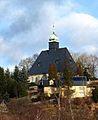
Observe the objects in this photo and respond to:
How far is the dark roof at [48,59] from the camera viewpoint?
77500 millimetres

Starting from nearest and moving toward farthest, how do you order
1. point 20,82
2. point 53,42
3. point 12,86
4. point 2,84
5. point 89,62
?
point 2,84, point 12,86, point 20,82, point 89,62, point 53,42

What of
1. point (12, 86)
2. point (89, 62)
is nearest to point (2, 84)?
point (12, 86)

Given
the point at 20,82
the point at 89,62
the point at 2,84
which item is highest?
the point at 89,62

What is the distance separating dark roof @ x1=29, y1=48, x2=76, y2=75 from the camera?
77.5m

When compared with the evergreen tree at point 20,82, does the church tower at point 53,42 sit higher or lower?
higher

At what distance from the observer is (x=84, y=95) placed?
189ft

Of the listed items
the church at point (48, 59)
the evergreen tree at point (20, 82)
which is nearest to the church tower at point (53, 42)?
the church at point (48, 59)

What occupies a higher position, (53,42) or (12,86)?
(53,42)

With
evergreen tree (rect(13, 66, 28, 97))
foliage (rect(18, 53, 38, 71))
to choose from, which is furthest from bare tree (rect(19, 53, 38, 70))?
evergreen tree (rect(13, 66, 28, 97))

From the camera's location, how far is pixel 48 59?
80.4m

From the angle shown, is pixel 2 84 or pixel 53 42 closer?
pixel 2 84

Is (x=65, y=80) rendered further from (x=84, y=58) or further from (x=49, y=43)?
(x=49, y=43)

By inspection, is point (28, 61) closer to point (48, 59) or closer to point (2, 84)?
point (48, 59)

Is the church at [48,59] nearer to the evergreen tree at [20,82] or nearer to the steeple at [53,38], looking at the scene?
the steeple at [53,38]
